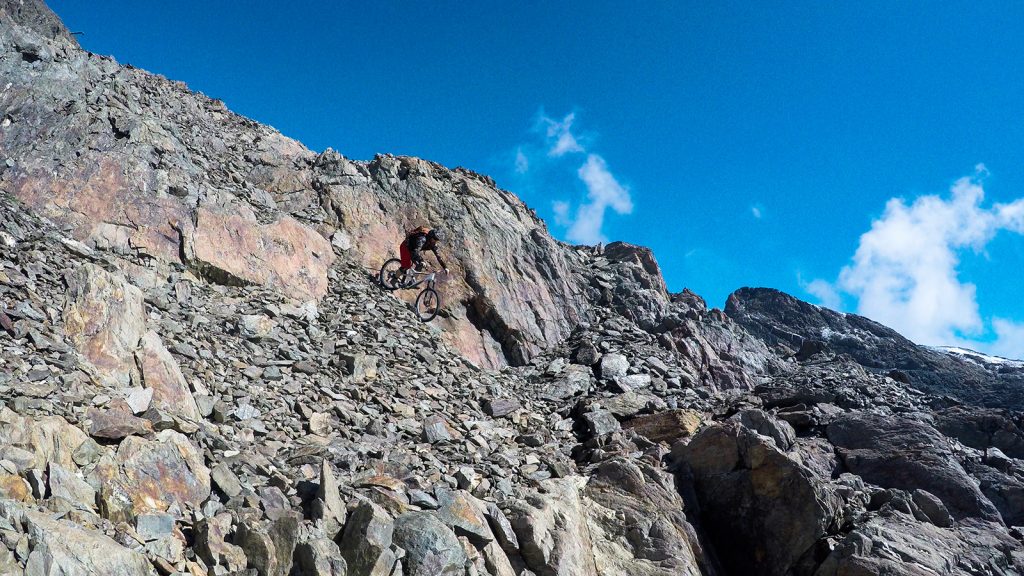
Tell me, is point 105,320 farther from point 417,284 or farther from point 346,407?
point 417,284

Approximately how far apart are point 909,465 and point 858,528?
20.9 feet

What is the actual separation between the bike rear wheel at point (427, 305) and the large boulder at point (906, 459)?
48.1ft

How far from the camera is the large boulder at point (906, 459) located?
15648 millimetres

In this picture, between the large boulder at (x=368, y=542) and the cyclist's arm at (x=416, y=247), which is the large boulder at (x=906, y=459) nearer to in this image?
the large boulder at (x=368, y=542)

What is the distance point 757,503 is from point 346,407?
32.6 ft

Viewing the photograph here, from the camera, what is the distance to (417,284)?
24.1 m

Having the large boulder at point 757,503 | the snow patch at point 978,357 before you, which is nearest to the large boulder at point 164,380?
the large boulder at point 757,503

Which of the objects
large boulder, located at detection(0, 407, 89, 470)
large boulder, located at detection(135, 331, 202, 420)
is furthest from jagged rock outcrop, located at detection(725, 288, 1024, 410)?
large boulder, located at detection(0, 407, 89, 470)

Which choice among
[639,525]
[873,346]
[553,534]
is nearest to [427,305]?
[639,525]

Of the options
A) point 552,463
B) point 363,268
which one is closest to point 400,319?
point 363,268

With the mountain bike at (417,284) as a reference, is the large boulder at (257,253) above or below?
below

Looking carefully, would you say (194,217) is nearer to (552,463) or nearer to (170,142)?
(170,142)

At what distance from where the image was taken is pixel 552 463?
1478 centimetres

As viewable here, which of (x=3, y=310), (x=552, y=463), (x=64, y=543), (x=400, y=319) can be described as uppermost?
(x=400, y=319)
